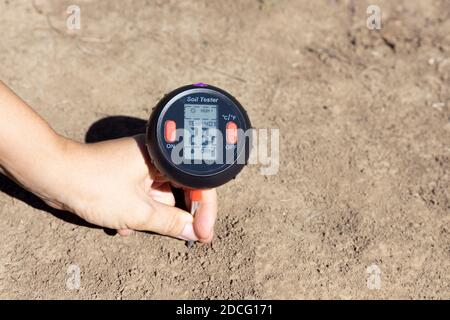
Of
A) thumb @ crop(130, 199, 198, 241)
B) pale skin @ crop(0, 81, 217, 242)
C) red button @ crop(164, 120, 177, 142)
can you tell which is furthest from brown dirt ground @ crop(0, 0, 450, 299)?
red button @ crop(164, 120, 177, 142)

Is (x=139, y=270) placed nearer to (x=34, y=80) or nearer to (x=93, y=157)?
(x=93, y=157)

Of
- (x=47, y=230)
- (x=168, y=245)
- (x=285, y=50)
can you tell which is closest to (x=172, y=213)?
(x=168, y=245)

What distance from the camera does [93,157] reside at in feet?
7.41

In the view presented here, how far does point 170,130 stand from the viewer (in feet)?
7.39

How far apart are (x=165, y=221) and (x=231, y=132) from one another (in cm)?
44

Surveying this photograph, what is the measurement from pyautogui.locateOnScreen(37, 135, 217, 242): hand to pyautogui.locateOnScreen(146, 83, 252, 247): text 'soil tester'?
96 mm

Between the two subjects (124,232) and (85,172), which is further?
(124,232)

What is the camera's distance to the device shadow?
2.58m

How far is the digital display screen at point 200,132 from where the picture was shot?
2.25 meters

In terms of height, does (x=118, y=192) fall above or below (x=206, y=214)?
above

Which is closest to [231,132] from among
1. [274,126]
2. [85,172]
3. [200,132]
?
[200,132]

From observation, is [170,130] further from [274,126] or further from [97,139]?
[274,126]

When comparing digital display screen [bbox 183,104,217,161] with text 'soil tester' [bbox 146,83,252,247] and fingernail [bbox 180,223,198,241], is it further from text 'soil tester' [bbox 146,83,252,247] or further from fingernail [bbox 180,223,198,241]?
fingernail [bbox 180,223,198,241]

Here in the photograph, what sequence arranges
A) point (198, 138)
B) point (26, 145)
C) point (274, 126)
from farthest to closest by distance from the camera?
1. point (274, 126)
2. point (198, 138)
3. point (26, 145)
